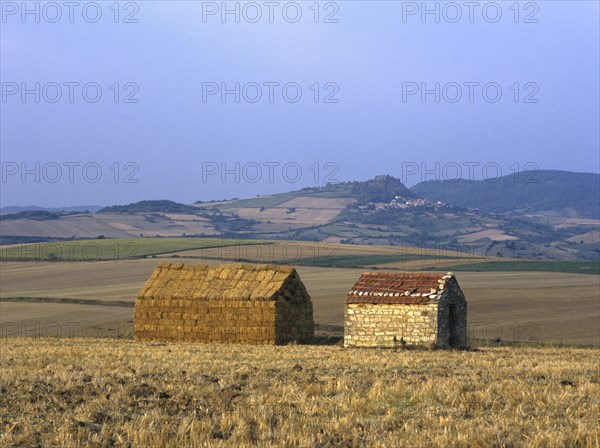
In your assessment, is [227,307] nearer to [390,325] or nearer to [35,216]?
[390,325]

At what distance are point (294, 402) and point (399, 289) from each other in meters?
15.4

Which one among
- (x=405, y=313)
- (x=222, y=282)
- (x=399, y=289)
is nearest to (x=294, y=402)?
(x=405, y=313)

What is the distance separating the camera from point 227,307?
101 ft

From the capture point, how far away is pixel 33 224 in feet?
465

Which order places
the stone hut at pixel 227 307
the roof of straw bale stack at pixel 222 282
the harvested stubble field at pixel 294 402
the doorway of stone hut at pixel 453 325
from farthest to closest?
the roof of straw bale stack at pixel 222 282 → the stone hut at pixel 227 307 → the doorway of stone hut at pixel 453 325 → the harvested stubble field at pixel 294 402

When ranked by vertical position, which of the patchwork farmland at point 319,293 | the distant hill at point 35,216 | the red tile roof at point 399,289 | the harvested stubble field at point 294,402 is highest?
the distant hill at point 35,216

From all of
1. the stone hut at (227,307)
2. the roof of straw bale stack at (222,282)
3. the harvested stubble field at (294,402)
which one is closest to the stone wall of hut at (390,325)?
the stone hut at (227,307)

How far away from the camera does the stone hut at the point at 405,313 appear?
92.9ft

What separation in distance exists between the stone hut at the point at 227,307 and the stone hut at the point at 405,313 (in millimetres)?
2281

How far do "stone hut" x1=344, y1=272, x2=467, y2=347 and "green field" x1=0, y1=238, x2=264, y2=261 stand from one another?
58.8 m

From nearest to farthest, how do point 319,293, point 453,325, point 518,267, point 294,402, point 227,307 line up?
point 294,402 → point 453,325 → point 227,307 → point 319,293 → point 518,267

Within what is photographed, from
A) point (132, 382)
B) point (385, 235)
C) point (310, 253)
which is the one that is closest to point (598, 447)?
point (132, 382)

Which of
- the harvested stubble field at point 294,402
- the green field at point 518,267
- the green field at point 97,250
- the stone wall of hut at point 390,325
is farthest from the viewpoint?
the green field at point 97,250

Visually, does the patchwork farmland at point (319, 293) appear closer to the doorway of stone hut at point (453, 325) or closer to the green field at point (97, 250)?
the green field at point (97, 250)
